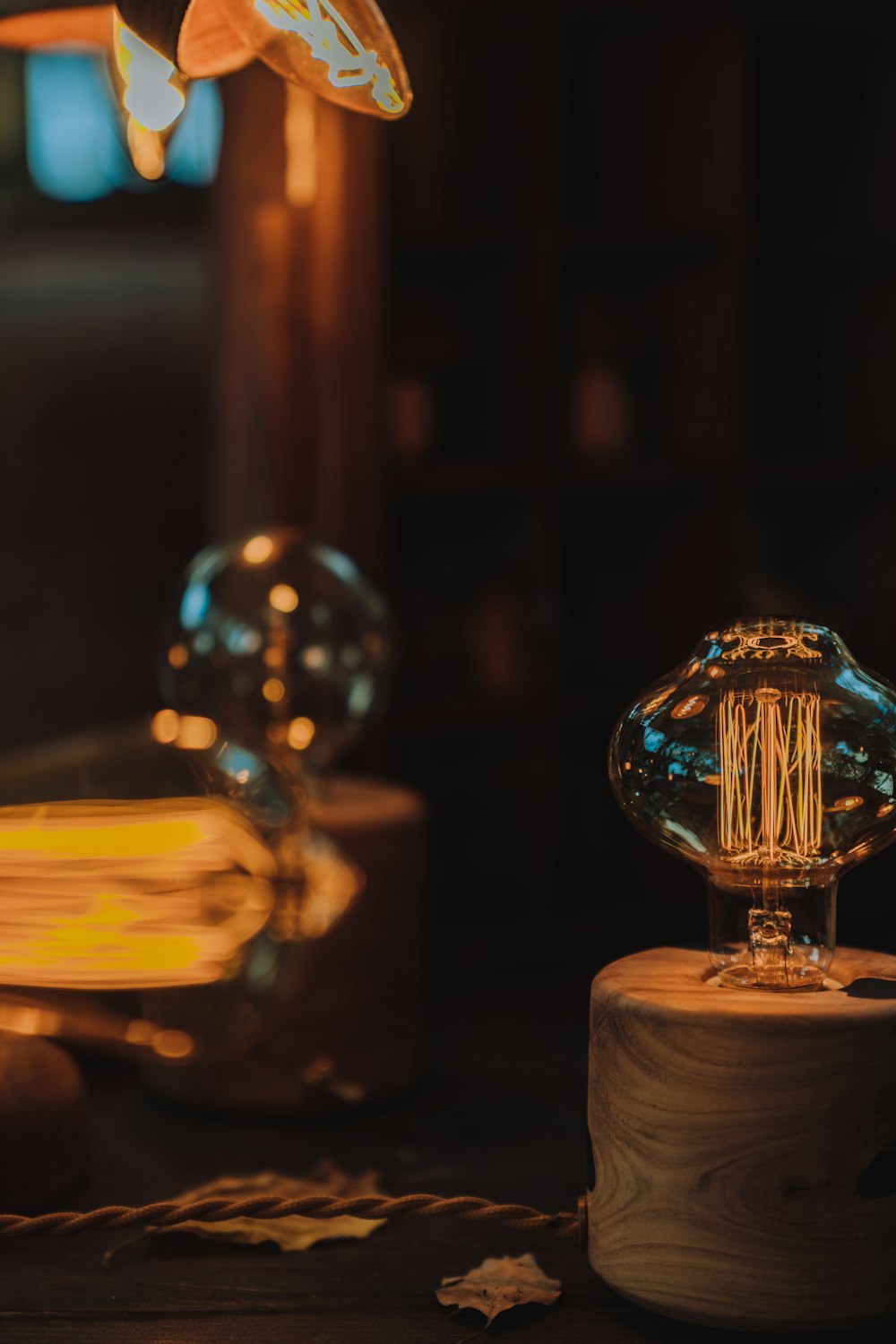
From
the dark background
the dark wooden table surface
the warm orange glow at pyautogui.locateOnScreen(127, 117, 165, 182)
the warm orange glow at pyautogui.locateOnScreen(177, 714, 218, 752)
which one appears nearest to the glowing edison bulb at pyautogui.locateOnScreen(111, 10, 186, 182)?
the warm orange glow at pyautogui.locateOnScreen(127, 117, 165, 182)

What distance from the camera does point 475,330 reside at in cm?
290

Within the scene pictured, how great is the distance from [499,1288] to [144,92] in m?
0.79

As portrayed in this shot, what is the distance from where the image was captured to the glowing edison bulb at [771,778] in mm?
1035

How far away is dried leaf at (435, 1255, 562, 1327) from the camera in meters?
1.04

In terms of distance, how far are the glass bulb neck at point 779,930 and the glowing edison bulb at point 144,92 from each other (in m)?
0.59

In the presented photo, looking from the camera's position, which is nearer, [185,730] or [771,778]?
[771,778]

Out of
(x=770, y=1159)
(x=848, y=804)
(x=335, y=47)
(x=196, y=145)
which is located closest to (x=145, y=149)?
(x=335, y=47)

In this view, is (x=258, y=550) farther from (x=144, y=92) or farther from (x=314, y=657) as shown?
(x=144, y=92)

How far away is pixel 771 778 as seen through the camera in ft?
3.42

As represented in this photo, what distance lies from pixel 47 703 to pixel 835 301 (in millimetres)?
1747

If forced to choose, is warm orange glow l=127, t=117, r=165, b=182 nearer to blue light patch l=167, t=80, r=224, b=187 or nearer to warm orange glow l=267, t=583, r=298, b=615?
warm orange glow l=267, t=583, r=298, b=615

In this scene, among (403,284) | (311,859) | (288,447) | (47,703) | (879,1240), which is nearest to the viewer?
(879,1240)

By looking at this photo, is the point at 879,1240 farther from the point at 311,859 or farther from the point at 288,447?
the point at 288,447

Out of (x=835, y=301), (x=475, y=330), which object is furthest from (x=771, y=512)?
(x=475, y=330)
